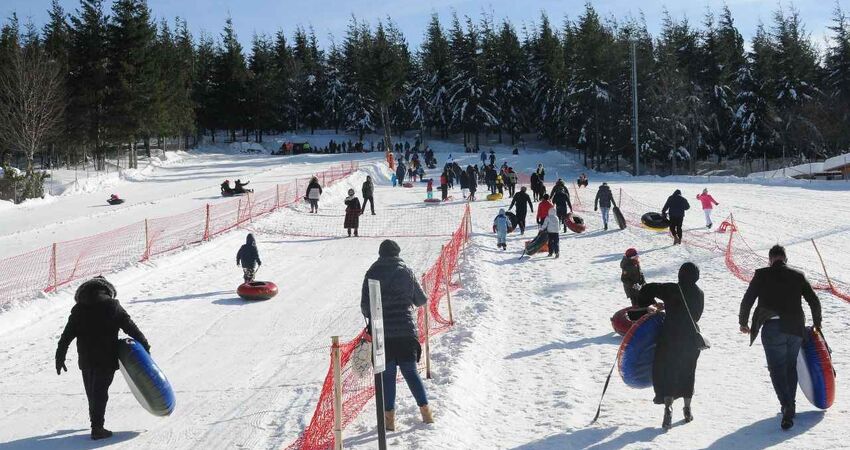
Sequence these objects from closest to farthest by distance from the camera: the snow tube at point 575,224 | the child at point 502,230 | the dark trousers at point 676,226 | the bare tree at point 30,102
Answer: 1. the dark trousers at point 676,226
2. the child at point 502,230
3. the snow tube at point 575,224
4. the bare tree at point 30,102

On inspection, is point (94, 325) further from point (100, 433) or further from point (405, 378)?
point (405, 378)

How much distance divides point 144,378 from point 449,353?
4.08 meters

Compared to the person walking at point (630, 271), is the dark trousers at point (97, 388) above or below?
below

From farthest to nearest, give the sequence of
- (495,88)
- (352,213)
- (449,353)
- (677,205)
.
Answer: (495,88), (352,213), (677,205), (449,353)

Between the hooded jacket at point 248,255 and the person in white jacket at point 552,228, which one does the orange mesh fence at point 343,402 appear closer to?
the hooded jacket at point 248,255

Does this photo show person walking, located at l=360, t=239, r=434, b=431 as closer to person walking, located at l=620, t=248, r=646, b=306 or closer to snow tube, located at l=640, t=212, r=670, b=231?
person walking, located at l=620, t=248, r=646, b=306

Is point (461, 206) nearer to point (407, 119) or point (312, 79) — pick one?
point (407, 119)

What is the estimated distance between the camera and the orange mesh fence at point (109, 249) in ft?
50.0

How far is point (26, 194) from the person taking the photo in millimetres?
32438

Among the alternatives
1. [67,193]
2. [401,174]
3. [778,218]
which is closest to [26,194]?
[67,193]

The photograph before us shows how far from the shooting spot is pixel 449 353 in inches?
383

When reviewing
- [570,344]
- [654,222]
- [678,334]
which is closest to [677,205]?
[654,222]

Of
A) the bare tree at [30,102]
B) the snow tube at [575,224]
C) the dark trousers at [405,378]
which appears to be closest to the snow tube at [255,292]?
the dark trousers at [405,378]

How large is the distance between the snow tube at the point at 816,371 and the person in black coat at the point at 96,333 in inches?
255
